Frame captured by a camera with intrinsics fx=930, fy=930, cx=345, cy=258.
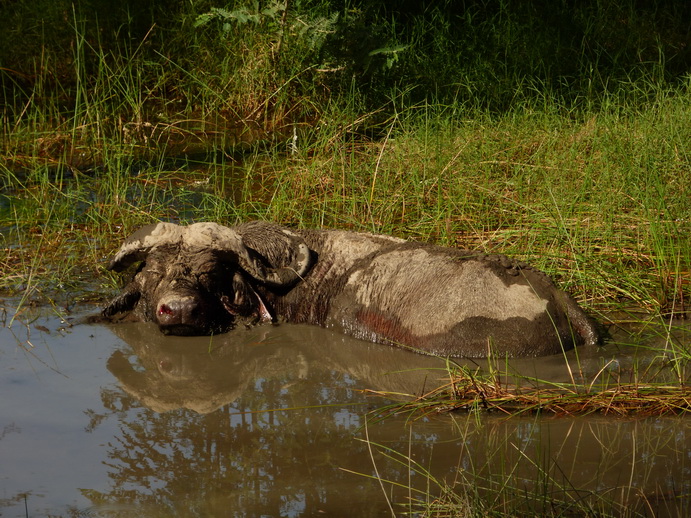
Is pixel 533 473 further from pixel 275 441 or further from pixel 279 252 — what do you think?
pixel 279 252

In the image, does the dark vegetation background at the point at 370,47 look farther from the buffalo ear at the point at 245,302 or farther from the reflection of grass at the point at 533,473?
the reflection of grass at the point at 533,473

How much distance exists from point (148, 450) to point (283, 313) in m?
1.88

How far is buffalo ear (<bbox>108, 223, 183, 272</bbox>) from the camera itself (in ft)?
17.3

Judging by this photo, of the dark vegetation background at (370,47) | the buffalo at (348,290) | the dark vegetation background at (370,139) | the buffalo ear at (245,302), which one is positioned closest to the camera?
the buffalo at (348,290)

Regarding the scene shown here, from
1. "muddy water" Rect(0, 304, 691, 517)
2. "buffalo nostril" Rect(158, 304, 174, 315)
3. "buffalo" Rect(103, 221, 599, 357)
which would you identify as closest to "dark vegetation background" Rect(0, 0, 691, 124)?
"buffalo" Rect(103, 221, 599, 357)

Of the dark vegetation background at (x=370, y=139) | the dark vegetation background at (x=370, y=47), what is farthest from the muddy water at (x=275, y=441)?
the dark vegetation background at (x=370, y=47)

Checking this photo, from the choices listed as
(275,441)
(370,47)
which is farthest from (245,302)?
(370,47)

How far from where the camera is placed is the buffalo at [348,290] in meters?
4.68

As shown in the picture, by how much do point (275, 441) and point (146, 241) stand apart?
1.95 metres

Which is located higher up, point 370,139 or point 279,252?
point 370,139

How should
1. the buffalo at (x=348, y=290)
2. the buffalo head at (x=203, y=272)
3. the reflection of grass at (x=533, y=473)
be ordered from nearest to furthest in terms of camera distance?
the reflection of grass at (x=533, y=473) < the buffalo at (x=348, y=290) < the buffalo head at (x=203, y=272)

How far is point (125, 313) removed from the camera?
535cm

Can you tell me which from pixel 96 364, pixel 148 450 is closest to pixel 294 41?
pixel 96 364

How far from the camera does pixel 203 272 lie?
518 centimetres
